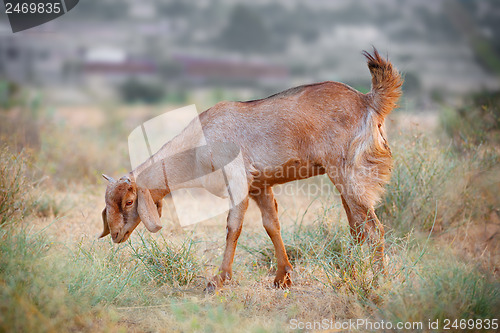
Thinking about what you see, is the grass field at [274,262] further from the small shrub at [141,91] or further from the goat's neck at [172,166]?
the small shrub at [141,91]

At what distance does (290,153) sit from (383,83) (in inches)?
48.7

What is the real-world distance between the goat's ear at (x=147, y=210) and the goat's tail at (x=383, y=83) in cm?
261

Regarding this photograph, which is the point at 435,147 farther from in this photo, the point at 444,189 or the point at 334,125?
the point at 334,125

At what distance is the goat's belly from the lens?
218 inches

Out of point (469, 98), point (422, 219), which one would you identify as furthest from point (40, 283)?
point (469, 98)

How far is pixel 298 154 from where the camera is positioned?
5480 millimetres

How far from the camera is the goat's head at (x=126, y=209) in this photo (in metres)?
5.30

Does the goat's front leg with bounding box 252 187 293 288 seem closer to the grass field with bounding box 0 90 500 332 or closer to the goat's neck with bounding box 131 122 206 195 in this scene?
the grass field with bounding box 0 90 500 332

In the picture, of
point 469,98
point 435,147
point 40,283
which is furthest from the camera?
point 469,98

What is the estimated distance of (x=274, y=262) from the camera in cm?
635

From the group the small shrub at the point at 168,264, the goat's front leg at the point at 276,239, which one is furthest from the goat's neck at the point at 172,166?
the goat's front leg at the point at 276,239

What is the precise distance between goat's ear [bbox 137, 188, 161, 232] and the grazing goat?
0.01 m

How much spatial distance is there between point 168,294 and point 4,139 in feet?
12.1

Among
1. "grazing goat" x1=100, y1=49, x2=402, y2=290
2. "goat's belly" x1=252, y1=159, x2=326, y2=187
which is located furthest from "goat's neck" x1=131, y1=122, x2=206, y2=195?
"goat's belly" x1=252, y1=159, x2=326, y2=187
